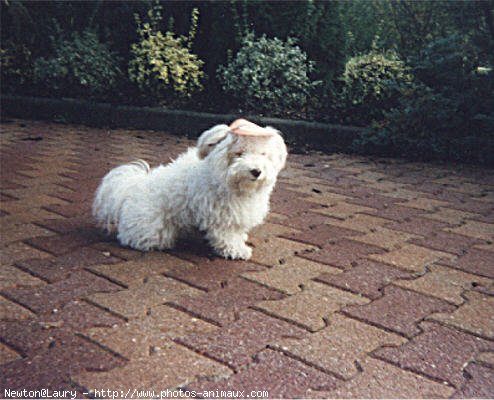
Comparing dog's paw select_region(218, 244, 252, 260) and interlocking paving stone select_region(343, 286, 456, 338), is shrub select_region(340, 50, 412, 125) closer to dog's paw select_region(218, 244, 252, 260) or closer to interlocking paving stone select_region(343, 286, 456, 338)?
dog's paw select_region(218, 244, 252, 260)

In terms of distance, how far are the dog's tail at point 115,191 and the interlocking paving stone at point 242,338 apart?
3.89ft

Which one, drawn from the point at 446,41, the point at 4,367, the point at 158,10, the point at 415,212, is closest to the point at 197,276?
the point at 4,367

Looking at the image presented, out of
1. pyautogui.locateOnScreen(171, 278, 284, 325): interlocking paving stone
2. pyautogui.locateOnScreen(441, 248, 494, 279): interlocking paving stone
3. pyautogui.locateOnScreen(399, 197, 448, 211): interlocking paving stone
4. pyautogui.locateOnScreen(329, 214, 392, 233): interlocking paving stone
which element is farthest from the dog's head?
pyautogui.locateOnScreen(399, 197, 448, 211): interlocking paving stone

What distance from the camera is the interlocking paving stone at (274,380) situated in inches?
80.4

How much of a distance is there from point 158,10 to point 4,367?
7.12 m

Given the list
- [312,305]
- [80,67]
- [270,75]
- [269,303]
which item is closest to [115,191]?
[269,303]

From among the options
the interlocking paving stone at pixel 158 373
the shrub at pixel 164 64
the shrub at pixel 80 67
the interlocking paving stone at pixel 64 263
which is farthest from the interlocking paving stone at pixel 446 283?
the shrub at pixel 80 67

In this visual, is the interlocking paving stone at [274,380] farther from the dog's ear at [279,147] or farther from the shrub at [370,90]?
the shrub at [370,90]

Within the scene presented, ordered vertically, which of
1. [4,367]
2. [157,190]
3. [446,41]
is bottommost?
[4,367]

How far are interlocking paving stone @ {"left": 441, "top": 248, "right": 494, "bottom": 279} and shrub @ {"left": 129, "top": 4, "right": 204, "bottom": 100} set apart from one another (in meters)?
5.20

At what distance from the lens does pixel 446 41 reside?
253 inches

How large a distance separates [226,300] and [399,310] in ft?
2.46

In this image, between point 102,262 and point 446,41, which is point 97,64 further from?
point 102,262

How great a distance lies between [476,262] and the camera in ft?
11.2
